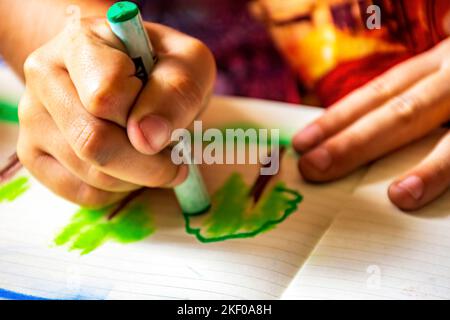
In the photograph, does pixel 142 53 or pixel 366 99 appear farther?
pixel 366 99

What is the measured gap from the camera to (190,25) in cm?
78

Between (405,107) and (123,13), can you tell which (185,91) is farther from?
(405,107)

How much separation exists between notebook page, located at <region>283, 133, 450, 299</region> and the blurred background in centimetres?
21

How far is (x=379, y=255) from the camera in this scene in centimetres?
46

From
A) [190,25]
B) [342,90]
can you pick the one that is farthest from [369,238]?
[190,25]

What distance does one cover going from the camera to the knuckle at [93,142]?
44cm

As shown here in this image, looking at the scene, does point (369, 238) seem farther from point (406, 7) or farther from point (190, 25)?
point (190, 25)

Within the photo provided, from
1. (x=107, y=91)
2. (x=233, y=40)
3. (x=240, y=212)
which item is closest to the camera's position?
(x=107, y=91)

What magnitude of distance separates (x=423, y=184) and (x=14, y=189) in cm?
41

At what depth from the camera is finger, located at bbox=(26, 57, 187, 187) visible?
44cm

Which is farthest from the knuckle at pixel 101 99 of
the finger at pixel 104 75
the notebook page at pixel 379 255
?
the notebook page at pixel 379 255

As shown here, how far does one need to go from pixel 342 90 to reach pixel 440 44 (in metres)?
0.13

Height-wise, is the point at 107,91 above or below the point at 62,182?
above

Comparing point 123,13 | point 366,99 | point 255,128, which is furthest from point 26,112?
point 366,99
